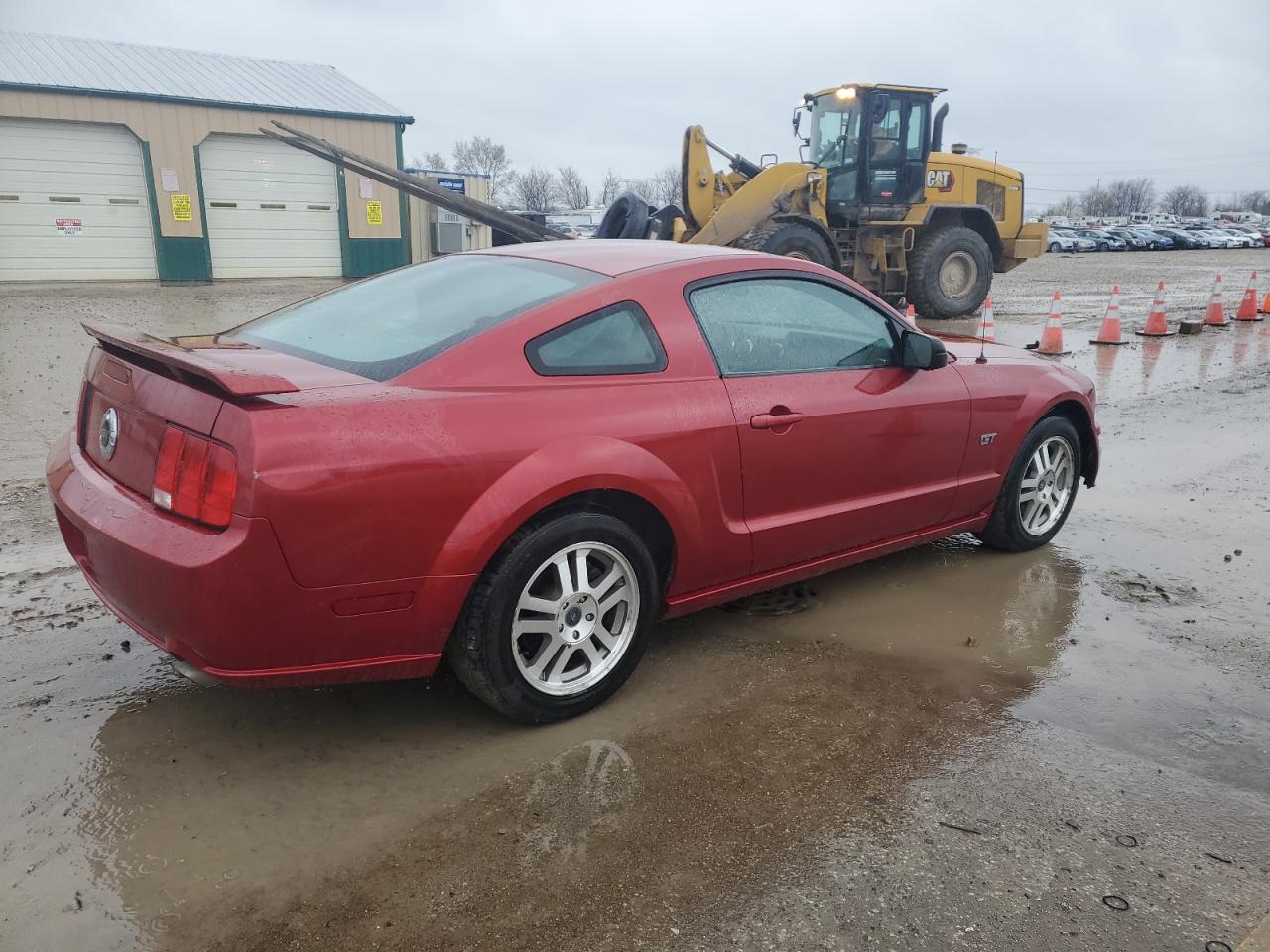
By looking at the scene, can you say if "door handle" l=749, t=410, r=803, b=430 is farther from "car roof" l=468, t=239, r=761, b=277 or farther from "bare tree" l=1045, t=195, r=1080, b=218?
"bare tree" l=1045, t=195, r=1080, b=218

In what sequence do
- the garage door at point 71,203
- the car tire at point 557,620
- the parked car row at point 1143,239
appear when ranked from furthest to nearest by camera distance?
the parked car row at point 1143,239 < the garage door at point 71,203 < the car tire at point 557,620

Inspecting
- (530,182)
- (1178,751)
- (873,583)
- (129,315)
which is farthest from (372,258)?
(530,182)

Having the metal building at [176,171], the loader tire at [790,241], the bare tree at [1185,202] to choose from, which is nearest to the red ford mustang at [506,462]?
the loader tire at [790,241]

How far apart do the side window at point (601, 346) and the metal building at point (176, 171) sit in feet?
65.4

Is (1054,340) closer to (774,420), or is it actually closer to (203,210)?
(774,420)

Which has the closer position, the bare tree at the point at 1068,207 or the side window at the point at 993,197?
the side window at the point at 993,197

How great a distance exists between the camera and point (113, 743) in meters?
2.85

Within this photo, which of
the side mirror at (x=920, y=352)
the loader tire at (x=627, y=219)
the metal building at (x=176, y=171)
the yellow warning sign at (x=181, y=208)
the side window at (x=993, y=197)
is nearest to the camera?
the side mirror at (x=920, y=352)

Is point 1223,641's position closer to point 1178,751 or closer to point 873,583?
point 1178,751

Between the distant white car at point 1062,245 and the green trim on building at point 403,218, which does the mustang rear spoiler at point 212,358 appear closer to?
the green trim on building at point 403,218

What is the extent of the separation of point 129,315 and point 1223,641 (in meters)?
15.4

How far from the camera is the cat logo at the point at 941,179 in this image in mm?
14406

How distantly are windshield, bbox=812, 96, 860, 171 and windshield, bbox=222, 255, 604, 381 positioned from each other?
10.9 metres

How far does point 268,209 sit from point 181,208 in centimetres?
187
